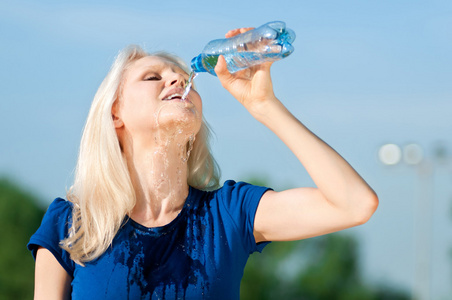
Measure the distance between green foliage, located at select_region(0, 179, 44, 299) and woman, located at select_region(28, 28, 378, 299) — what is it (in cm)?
1820

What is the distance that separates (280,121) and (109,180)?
0.96 m

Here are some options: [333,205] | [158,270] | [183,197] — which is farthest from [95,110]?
[333,205]

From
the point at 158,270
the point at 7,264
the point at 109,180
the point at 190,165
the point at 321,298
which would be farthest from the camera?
the point at 321,298

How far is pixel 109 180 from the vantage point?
11.4 feet

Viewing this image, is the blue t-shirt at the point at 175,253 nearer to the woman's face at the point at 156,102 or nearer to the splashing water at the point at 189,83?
the woman's face at the point at 156,102

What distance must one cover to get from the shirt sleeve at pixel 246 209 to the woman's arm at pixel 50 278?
2.81 ft

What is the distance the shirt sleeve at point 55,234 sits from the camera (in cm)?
325

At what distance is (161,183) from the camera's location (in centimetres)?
348

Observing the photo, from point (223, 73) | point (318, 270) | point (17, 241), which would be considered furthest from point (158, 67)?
point (318, 270)

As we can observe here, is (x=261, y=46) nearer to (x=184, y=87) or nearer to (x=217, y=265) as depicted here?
(x=184, y=87)

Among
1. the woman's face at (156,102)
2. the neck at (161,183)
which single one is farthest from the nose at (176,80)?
the neck at (161,183)

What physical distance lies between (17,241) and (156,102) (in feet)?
62.7

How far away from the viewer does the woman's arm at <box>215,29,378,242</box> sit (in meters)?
2.97

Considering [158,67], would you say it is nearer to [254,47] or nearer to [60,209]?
[254,47]
